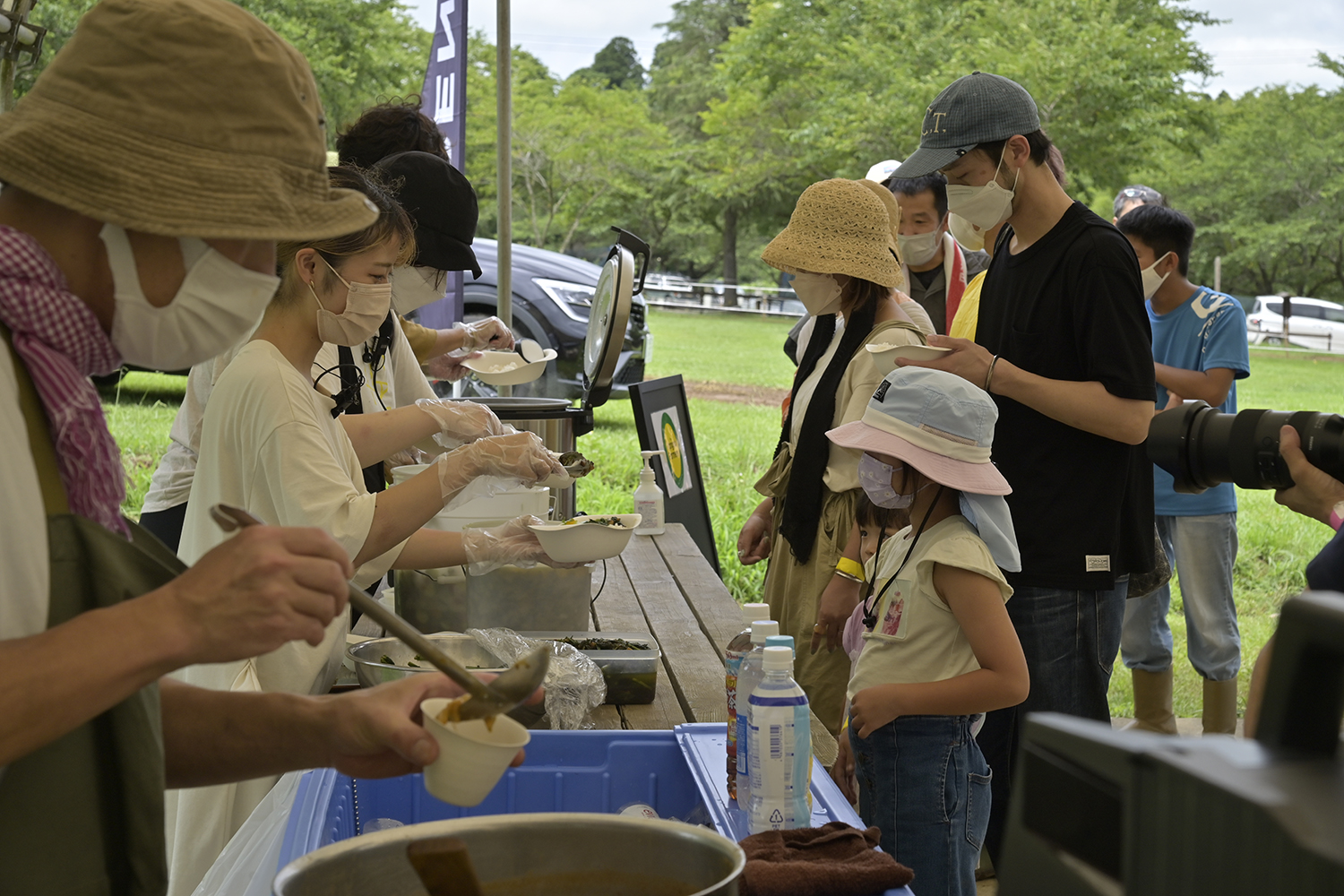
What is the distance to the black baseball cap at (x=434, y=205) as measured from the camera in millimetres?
3090

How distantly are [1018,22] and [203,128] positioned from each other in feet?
59.4

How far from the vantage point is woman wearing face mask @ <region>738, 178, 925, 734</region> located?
9.64 ft

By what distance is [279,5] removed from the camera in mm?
14414

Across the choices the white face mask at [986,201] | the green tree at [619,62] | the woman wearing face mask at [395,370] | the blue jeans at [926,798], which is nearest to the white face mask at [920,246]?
the white face mask at [986,201]

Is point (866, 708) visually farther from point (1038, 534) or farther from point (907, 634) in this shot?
point (1038, 534)

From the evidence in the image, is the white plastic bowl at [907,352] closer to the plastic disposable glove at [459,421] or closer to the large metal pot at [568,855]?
the plastic disposable glove at [459,421]

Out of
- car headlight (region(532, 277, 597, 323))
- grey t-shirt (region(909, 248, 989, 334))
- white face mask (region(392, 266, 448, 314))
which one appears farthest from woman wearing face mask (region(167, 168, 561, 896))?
car headlight (region(532, 277, 597, 323))

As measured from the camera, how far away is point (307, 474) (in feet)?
6.75

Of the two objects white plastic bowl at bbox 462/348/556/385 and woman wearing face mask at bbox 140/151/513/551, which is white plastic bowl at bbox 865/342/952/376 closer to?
woman wearing face mask at bbox 140/151/513/551

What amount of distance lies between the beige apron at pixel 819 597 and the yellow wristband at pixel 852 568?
10cm

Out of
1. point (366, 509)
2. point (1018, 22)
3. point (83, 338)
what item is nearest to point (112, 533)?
point (83, 338)

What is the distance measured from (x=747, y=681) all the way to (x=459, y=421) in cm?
148

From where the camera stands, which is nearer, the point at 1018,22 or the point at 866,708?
the point at 866,708

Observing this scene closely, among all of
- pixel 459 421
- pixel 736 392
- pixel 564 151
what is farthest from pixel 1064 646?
pixel 564 151
